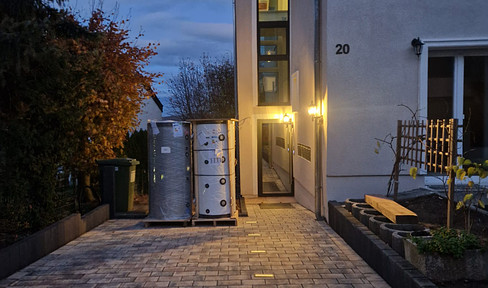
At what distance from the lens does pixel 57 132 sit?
661cm

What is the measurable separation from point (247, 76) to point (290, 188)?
3.38 meters

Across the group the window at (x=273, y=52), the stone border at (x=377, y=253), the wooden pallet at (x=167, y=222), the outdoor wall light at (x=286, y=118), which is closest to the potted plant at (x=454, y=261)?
the stone border at (x=377, y=253)

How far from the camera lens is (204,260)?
5.79m

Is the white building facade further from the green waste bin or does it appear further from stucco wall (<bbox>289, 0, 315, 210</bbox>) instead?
the green waste bin

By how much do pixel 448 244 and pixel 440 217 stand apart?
7.13 feet

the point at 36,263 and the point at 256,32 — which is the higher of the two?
the point at 256,32

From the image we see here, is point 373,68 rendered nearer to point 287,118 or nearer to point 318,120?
A: point 318,120

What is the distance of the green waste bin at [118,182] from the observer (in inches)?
350

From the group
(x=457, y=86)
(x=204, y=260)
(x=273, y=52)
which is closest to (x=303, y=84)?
(x=273, y=52)

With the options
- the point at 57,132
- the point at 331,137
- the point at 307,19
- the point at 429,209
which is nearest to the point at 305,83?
the point at 307,19

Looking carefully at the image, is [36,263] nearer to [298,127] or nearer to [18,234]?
[18,234]

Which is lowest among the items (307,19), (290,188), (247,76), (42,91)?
(290,188)

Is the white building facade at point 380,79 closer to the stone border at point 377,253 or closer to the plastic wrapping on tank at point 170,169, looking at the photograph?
the stone border at point 377,253

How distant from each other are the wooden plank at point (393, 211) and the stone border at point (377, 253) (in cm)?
34
